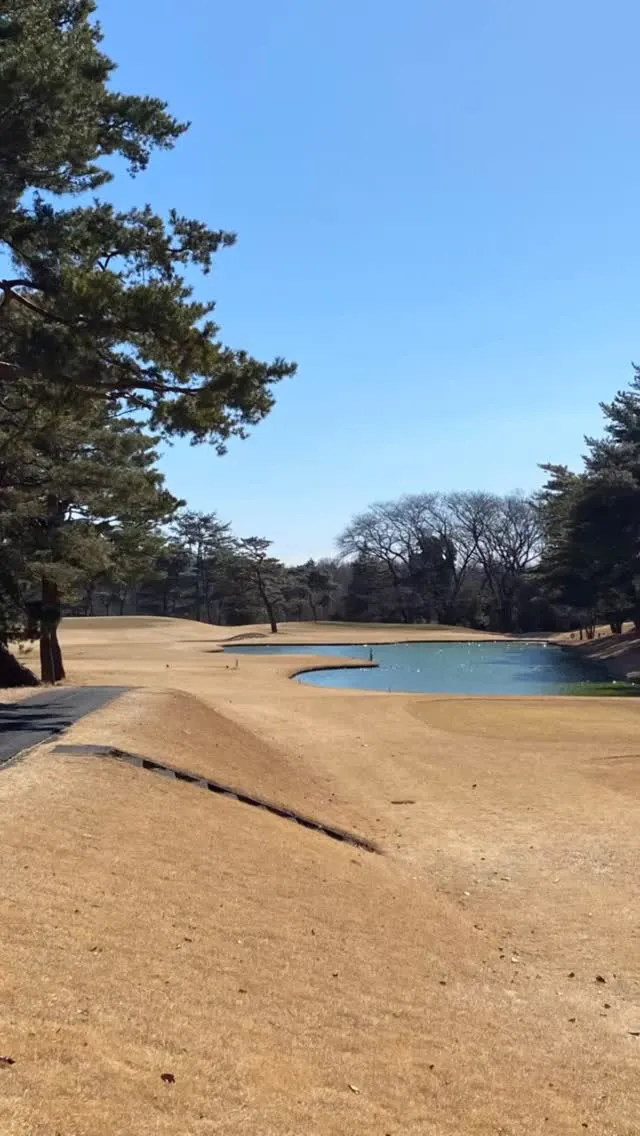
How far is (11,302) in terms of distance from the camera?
15.2m

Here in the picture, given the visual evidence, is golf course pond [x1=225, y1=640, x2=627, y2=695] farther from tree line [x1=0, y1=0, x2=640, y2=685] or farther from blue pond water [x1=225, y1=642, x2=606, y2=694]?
tree line [x1=0, y1=0, x2=640, y2=685]

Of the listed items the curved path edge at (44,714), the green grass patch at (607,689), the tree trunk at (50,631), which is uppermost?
the tree trunk at (50,631)

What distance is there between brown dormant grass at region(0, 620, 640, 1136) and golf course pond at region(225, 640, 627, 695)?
803 inches

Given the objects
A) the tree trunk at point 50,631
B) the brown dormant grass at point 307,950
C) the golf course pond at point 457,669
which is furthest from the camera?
the golf course pond at point 457,669

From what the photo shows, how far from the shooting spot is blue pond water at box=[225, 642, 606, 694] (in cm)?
3806

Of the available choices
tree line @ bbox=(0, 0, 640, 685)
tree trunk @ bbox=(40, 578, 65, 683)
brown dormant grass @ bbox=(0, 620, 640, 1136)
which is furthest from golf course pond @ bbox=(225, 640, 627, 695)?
brown dormant grass @ bbox=(0, 620, 640, 1136)

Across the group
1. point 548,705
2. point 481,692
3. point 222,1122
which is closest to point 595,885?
point 222,1122

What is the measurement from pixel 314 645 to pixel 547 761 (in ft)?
144

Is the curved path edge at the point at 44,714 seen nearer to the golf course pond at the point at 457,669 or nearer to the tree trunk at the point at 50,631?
the tree trunk at the point at 50,631

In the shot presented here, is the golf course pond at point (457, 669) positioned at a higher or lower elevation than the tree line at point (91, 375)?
lower

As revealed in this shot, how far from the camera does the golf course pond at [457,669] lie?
3766 cm

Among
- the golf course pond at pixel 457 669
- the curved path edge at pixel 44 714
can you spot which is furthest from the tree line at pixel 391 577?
the curved path edge at pixel 44 714

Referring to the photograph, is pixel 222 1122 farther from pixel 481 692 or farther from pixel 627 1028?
pixel 481 692

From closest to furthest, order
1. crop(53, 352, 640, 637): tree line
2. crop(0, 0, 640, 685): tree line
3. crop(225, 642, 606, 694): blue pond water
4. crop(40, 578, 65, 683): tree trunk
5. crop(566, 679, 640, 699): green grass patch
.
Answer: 1. crop(0, 0, 640, 685): tree line
2. crop(40, 578, 65, 683): tree trunk
3. crop(566, 679, 640, 699): green grass patch
4. crop(225, 642, 606, 694): blue pond water
5. crop(53, 352, 640, 637): tree line
